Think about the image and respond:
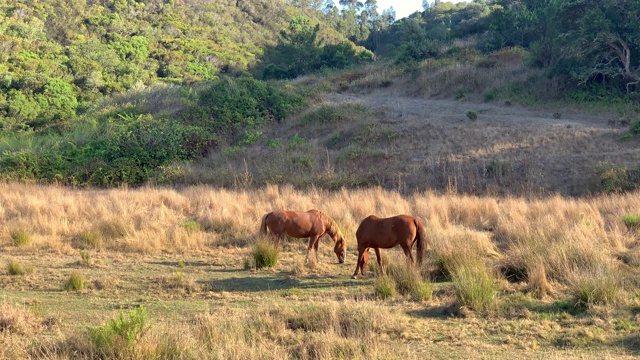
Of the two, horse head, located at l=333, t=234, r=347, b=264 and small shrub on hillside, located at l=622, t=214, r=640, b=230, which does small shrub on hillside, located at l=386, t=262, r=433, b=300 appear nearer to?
horse head, located at l=333, t=234, r=347, b=264

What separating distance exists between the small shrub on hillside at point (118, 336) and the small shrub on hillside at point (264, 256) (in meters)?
4.34

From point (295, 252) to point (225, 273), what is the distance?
1.88m

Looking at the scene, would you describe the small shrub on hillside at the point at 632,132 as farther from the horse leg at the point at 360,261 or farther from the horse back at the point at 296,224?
the horse leg at the point at 360,261

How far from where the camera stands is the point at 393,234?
8.34 meters

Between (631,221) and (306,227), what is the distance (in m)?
6.43

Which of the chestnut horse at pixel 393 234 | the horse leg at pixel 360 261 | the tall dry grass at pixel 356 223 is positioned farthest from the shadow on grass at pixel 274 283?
the tall dry grass at pixel 356 223

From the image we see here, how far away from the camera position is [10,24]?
2080 inches

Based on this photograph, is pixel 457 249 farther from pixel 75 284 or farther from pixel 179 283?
pixel 75 284

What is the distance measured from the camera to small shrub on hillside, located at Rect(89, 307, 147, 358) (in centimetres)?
490

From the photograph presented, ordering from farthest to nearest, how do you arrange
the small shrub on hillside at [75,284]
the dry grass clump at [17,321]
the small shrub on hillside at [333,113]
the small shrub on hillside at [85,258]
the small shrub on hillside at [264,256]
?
the small shrub on hillside at [333,113] < the small shrub on hillside at [85,258] < the small shrub on hillside at [264,256] < the small shrub on hillside at [75,284] < the dry grass clump at [17,321]

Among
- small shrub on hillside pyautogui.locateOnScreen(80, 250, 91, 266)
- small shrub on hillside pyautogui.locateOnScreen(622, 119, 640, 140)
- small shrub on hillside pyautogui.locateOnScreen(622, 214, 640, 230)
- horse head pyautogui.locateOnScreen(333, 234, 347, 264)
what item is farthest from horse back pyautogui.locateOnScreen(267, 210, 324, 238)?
small shrub on hillside pyautogui.locateOnScreen(622, 119, 640, 140)

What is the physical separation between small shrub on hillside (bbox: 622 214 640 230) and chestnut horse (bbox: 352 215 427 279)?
501cm

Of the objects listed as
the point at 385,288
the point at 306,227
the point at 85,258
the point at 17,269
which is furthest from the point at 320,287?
the point at 17,269

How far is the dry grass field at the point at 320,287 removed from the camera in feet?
17.4
